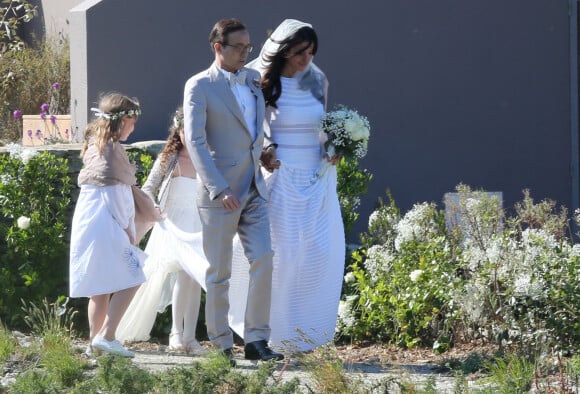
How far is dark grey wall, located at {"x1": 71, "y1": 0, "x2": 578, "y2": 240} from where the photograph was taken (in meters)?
9.27

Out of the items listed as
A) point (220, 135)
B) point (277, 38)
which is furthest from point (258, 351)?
point (277, 38)

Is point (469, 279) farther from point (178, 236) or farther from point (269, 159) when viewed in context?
point (178, 236)

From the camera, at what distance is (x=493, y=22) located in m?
10.1

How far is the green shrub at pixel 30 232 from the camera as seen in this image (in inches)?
304

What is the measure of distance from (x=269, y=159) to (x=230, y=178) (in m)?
0.34

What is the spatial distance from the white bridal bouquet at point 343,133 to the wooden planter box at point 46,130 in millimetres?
3422

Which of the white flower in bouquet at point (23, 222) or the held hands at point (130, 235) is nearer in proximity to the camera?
the held hands at point (130, 235)

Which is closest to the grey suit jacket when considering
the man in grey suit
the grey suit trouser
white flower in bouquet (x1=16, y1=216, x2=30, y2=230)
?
the man in grey suit

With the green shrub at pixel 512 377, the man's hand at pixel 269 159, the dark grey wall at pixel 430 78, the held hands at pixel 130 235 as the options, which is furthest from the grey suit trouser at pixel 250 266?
the dark grey wall at pixel 430 78

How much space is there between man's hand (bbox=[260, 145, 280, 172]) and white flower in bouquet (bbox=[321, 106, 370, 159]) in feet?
1.10

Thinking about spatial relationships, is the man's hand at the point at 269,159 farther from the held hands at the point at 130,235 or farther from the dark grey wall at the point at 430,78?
the dark grey wall at the point at 430,78

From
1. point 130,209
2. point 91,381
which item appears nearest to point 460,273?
point 130,209

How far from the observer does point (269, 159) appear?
6453 mm

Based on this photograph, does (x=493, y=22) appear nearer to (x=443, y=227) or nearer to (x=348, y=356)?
(x=443, y=227)
